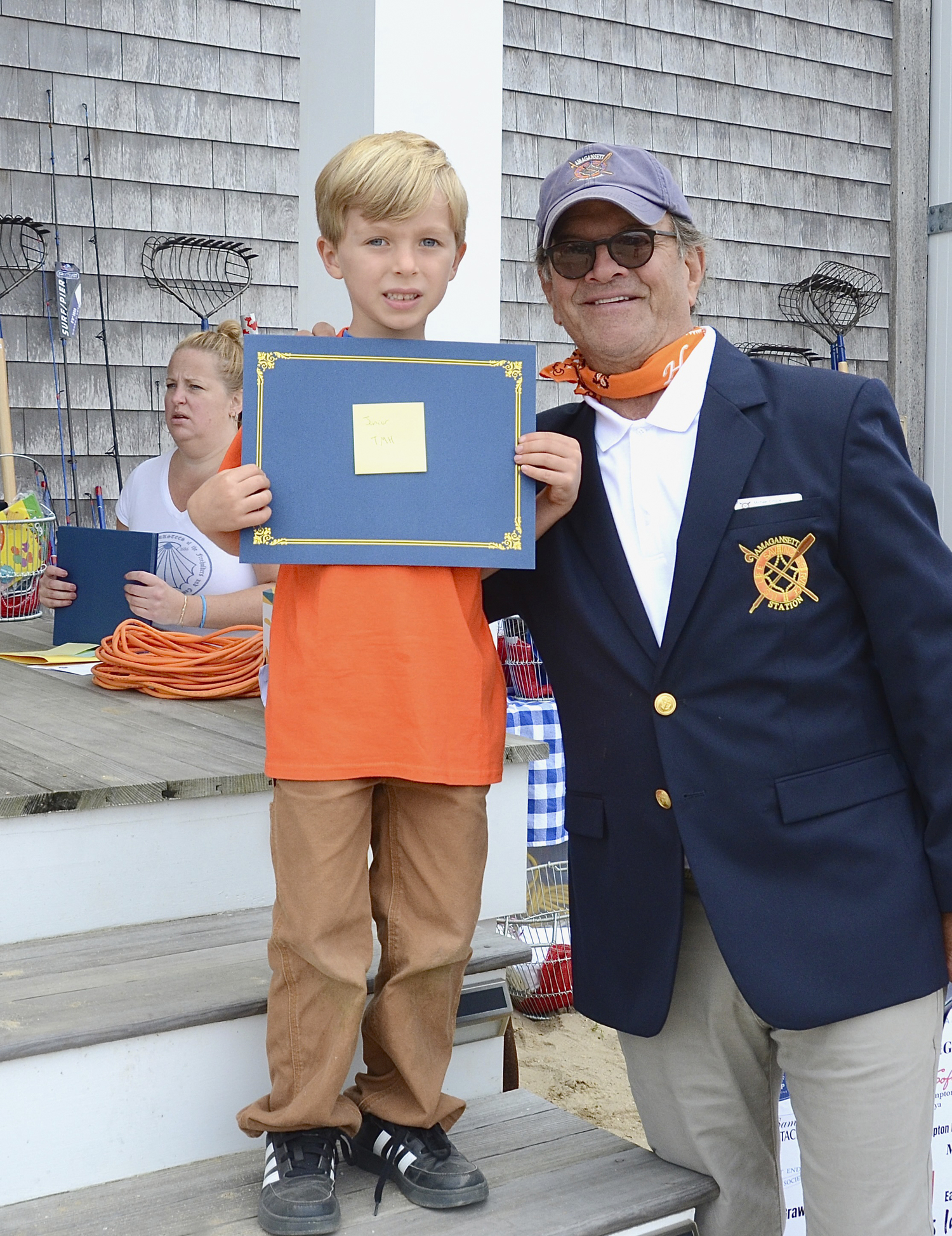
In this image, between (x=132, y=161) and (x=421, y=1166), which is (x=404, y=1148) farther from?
(x=132, y=161)

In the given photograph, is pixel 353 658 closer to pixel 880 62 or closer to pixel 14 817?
pixel 14 817

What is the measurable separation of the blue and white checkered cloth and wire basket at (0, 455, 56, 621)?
1.47 metres

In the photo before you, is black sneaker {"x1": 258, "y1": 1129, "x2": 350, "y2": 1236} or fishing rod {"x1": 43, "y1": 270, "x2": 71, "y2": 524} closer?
black sneaker {"x1": 258, "y1": 1129, "x2": 350, "y2": 1236}

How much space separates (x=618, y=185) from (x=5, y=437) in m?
3.26

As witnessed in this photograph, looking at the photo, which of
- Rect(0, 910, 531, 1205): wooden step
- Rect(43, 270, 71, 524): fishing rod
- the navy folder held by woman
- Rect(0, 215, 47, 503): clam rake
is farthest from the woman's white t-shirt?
Rect(43, 270, 71, 524): fishing rod

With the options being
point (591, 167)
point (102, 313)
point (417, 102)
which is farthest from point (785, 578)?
point (102, 313)

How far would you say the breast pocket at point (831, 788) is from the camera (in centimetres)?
146

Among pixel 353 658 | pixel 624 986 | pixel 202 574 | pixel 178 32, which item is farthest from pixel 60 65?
pixel 624 986

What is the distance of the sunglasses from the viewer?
59.9 inches

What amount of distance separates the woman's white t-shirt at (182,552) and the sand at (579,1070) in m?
1.34

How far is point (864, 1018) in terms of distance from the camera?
144cm

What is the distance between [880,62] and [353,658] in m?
6.81

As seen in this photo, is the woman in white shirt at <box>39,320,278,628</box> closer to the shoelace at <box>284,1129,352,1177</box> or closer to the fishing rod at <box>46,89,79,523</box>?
the fishing rod at <box>46,89,79,523</box>

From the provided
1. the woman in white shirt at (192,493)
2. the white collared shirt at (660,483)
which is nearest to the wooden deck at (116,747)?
the woman in white shirt at (192,493)
